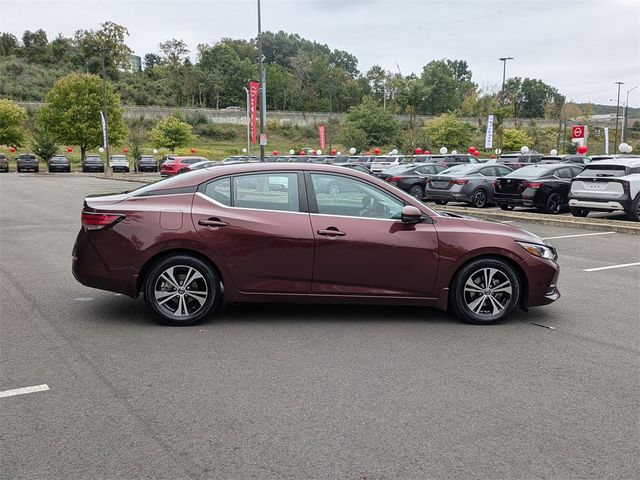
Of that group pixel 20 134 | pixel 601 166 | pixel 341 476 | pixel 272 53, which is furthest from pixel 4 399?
pixel 272 53

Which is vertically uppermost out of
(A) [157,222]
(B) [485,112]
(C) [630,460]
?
(B) [485,112]

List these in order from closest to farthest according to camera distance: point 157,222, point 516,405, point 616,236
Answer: point 516,405, point 157,222, point 616,236

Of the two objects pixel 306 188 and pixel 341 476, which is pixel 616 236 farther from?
pixel 341 476

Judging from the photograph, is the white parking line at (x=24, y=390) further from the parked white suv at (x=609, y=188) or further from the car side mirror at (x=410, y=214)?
the parked white suv at (x=609, y=188)

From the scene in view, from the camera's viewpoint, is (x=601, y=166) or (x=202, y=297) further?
(x=601, y=166)

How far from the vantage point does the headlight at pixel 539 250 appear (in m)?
5.98

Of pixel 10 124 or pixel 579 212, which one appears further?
pixel 10 124

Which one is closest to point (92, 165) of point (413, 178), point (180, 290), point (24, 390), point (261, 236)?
point (413, 178)

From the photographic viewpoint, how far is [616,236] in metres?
12.8

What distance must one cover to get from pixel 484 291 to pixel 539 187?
1197 centimetres

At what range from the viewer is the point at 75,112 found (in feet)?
187

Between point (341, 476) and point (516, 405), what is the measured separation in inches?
59.6

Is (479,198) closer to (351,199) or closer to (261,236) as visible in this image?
(351,199)

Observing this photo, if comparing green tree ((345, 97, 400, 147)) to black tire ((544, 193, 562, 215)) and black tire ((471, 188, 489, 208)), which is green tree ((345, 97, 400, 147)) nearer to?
black tire ((471, 188, 489, 208))
